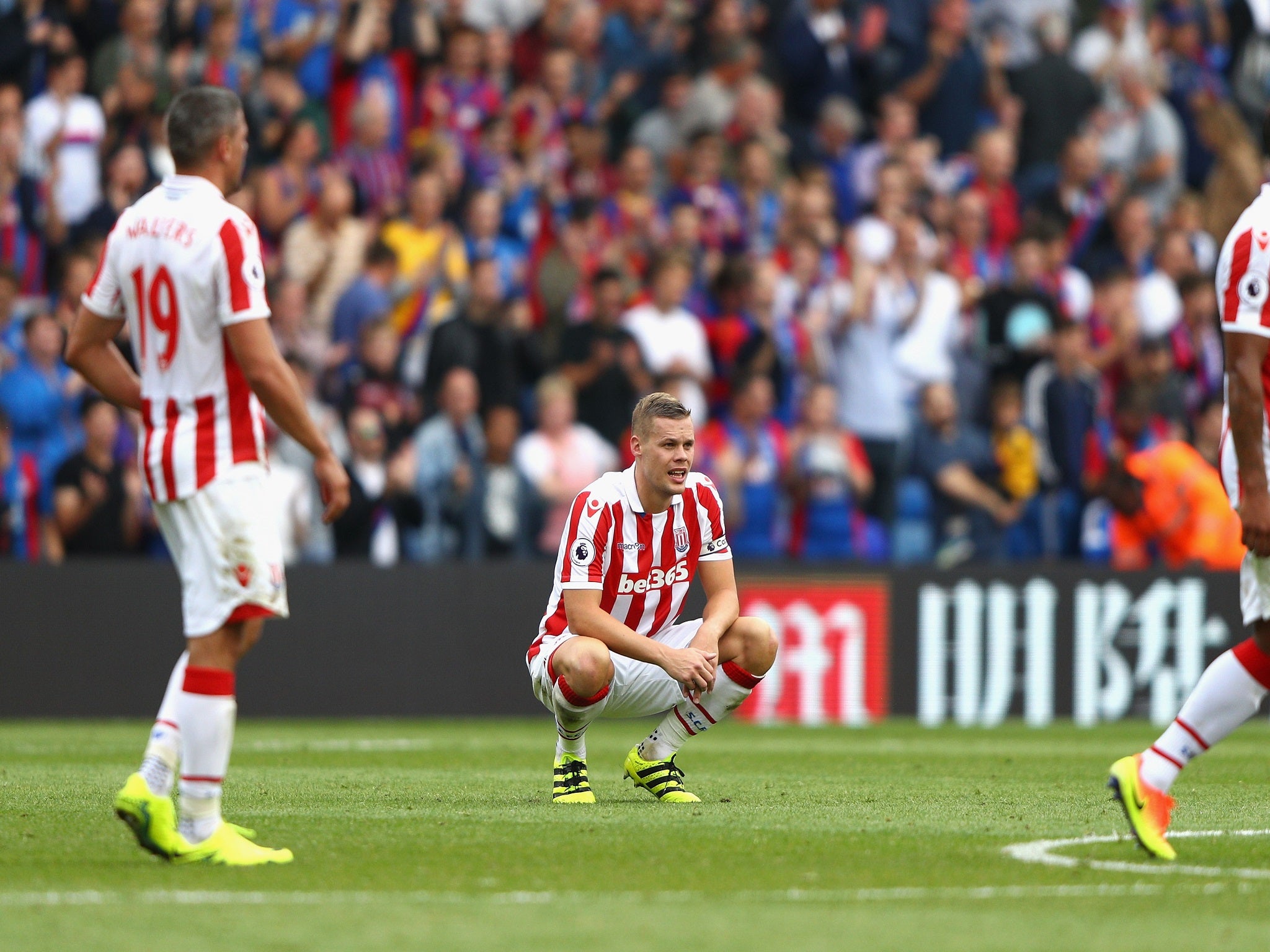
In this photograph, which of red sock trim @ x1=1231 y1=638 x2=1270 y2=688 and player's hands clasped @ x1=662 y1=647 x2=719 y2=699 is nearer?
red sock trim @ x1=1231 y1=638 x2=1270 y2=688

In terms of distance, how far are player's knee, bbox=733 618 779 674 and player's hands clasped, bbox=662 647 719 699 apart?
0.43 meters

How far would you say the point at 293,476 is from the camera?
1523 cm

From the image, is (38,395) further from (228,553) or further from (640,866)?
(640,866)

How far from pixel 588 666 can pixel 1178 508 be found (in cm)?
946

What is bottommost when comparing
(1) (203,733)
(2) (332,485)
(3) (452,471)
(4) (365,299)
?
(1) (203,733)

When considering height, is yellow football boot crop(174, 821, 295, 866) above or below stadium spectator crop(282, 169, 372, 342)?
below

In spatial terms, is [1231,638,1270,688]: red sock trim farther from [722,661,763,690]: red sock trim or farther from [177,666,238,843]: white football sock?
[177,666,238,843]: white football sock

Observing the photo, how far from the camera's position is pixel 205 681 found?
6191 mm

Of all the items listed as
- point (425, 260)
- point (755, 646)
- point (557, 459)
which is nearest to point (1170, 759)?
point (755, 646)

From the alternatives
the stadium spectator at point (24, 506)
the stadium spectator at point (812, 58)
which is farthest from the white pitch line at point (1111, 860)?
the stadium spectator at point (812, 58)

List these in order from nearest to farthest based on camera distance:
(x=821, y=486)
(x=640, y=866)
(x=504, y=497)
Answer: (x=640, y=866), (x=504, y=497), (x=821, y=486)

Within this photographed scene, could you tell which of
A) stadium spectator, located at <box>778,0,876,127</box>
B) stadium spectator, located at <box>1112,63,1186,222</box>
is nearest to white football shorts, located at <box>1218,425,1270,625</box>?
stadium spectator, located at <box>778,0,876,127</box>

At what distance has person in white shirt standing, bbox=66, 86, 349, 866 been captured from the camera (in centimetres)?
619


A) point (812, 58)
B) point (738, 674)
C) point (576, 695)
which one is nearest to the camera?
point (576, 695)
